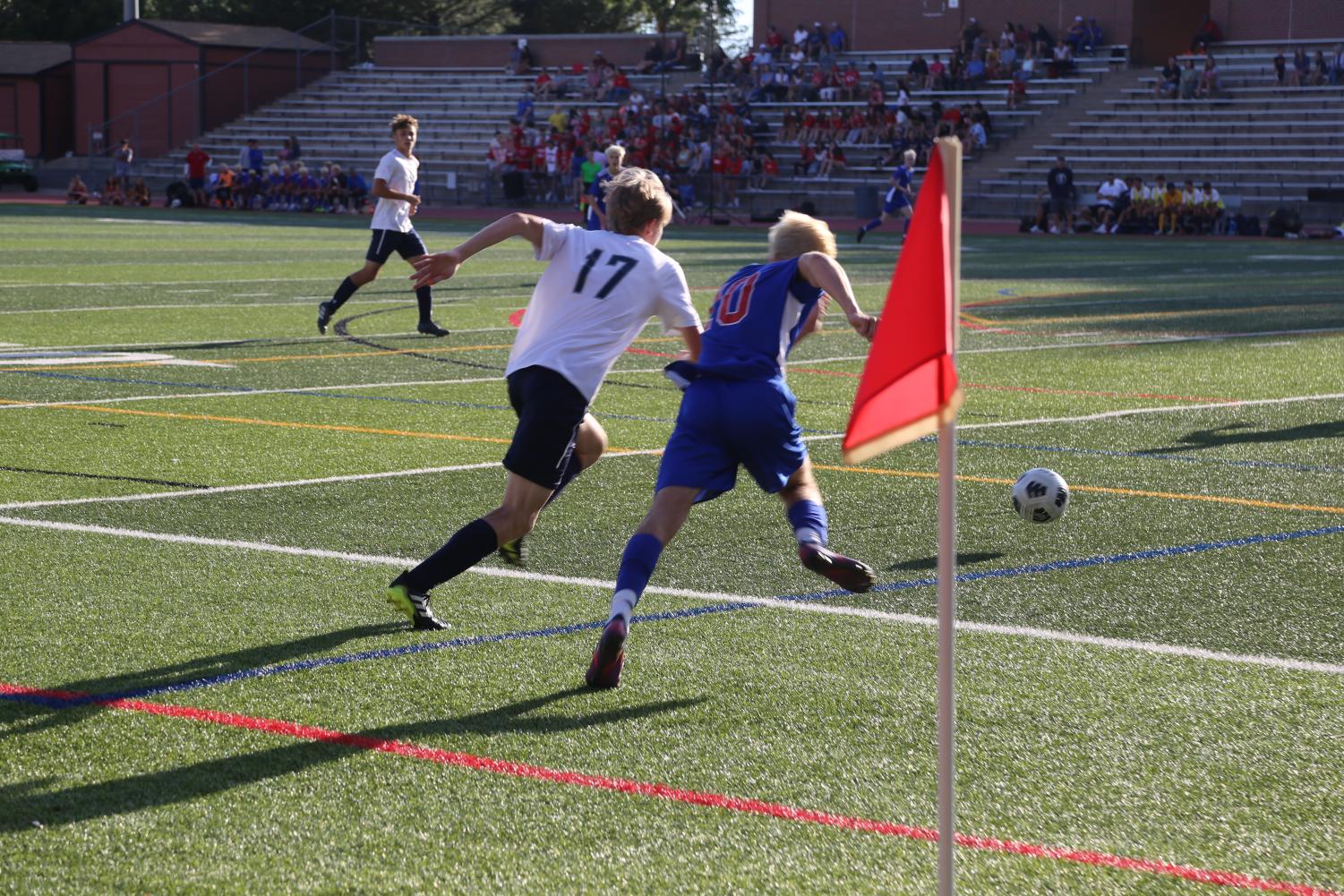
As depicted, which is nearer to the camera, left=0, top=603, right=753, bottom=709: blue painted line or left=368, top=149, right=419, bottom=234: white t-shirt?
left=0, top=603, right=753, bottom=709: blue painted line

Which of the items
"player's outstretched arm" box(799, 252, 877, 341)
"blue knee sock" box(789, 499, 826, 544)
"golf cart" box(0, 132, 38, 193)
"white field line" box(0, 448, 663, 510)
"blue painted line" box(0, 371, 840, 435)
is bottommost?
"white field line" box(0, 448, 663, 510)

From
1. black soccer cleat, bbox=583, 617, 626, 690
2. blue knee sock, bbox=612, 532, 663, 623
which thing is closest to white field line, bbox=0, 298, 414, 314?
blue knee sock, bbox=612, 532, 663, 623

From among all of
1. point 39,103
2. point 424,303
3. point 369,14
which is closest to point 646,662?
point 424,303

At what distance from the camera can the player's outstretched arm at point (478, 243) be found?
571 centimetres

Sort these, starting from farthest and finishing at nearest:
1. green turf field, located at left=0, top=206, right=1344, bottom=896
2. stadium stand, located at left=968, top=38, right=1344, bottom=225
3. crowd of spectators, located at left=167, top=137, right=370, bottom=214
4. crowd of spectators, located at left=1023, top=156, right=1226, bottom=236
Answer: crowd of spectators, located at left=167, top=137, right=370, bottom=214, stadium stand, located at left=968, top=38, right=1344, bottom=225, crowd of spectators, located at left=1023, top=156, right=1226, bottom=236, green turf field, located at left=0, top=206, right=1344, bottom=896

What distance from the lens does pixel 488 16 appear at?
85312mm

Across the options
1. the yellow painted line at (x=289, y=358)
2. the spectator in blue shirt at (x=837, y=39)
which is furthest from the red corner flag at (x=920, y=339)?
the spectator in blue shirt at (x=837, y=39)

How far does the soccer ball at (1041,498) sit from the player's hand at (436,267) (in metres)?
3.05

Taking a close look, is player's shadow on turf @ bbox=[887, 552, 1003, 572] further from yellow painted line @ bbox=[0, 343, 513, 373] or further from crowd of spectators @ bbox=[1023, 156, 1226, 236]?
crowd of spectators @ bbox=[1023, 156, 1226, 236]

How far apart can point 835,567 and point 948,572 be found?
243cm

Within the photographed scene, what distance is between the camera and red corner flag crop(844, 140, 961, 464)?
10.6ft

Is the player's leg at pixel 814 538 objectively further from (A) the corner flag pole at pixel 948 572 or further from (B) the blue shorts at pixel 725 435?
(A) the corner flag pole at pixel 948 572

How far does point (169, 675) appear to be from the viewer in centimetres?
542

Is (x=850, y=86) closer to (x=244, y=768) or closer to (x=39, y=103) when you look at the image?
(x=39, y=103)
